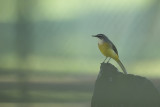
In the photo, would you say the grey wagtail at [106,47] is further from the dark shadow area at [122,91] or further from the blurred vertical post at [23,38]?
the blurred vertical post at [23,38]

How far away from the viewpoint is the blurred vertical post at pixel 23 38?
3.17 metres

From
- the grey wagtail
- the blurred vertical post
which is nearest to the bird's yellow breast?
the grey wagtail

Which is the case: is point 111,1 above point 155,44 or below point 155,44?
above

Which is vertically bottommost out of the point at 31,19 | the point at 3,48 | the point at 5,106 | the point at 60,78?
the point at 5,106

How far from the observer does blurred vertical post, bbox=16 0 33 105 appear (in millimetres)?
3172

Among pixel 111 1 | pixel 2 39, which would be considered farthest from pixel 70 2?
pixel 2 39

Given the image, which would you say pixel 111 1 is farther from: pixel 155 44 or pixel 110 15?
pixel 155 44

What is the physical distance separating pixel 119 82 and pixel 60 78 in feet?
1.60

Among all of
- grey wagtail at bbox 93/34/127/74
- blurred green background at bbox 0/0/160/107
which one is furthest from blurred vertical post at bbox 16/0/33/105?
grey wagtail at bbox 93/34/127/74

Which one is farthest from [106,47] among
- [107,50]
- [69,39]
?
[69,39]

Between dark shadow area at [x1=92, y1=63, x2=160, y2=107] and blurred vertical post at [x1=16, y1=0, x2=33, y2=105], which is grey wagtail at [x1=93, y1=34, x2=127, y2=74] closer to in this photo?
dark shadow area at [x1=92, y1=63, x2=160, y2=107]

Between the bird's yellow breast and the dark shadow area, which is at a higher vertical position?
the bird's yellow breast

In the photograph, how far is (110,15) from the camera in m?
3.18

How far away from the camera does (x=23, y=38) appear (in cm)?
322
